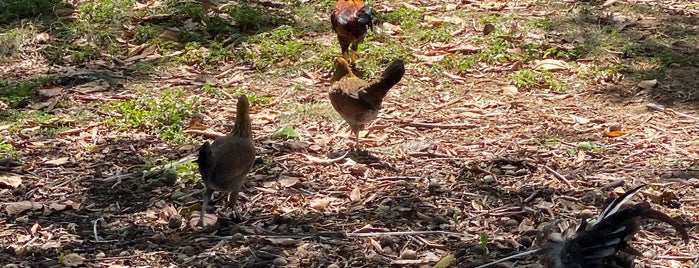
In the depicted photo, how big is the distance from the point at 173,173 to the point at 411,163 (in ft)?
5.50

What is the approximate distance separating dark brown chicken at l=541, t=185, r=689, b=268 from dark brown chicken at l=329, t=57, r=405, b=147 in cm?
248

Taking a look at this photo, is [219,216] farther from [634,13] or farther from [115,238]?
[634,13]

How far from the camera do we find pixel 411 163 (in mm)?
6516

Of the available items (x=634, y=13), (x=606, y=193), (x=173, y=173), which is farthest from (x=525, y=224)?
(x=634, y=13)

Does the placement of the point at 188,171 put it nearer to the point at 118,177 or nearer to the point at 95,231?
the point at 118,177

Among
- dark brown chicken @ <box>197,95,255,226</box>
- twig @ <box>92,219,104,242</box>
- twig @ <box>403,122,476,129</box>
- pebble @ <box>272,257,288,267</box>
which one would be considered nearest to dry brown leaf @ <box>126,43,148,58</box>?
twig @ <box>403,122,476,129</box>

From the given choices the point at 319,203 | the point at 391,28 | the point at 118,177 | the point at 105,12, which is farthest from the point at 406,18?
the point at 118,177

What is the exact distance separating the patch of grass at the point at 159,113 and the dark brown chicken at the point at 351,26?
5.34ft

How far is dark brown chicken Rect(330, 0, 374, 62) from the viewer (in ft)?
28.0

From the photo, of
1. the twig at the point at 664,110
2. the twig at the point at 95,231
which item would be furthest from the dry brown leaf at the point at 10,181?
the twig at the point at 664,110

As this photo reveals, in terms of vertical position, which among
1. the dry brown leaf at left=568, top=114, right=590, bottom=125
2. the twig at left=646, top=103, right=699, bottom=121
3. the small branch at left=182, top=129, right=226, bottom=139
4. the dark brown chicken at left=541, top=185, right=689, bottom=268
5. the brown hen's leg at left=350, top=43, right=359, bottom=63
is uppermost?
the dark brown chicken at left=541, top=185, right=689, bottom=268

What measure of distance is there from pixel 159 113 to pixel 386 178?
2.10 meters

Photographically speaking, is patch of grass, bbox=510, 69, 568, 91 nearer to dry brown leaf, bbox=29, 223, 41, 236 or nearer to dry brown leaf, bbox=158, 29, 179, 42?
dry brown leaf, bbox=158, 29, 179, 42

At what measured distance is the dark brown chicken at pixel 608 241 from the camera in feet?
13.6
